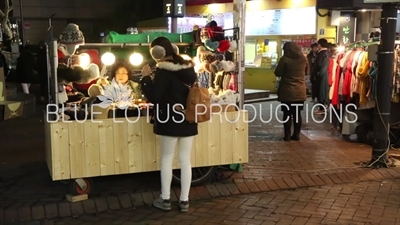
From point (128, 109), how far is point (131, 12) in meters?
21.4

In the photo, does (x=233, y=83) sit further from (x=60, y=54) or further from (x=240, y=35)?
(x=60, y=54)

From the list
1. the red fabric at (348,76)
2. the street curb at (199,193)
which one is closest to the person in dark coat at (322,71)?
the red fabric at (348,76)

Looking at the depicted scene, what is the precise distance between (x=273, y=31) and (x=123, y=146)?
10660 mm

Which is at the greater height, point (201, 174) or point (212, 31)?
point (212, 31)

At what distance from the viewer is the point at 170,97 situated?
476 centimetres

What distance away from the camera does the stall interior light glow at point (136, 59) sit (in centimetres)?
606

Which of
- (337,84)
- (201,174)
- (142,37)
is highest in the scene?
(142,37)

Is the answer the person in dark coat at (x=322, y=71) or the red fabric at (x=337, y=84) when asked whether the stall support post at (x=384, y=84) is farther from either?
the person in dark coat at (x=322, y=71)

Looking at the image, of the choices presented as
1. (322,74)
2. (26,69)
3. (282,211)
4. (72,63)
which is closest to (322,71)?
(322,74)

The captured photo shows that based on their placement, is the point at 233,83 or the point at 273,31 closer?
the point at 233,83

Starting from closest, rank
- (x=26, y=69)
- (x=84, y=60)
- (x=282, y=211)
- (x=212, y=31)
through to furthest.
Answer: (x=282, y=211)
(x=84, y=60)
(x=212, y=31)
(x=26, y=69)

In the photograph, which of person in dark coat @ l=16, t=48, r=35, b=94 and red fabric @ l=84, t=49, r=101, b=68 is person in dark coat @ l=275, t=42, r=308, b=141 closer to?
red fabric @ l=84, t=49, r=101, b=68

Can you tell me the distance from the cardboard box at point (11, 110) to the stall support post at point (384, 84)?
→ 286 inches

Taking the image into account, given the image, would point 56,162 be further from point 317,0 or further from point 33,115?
point 317,0
